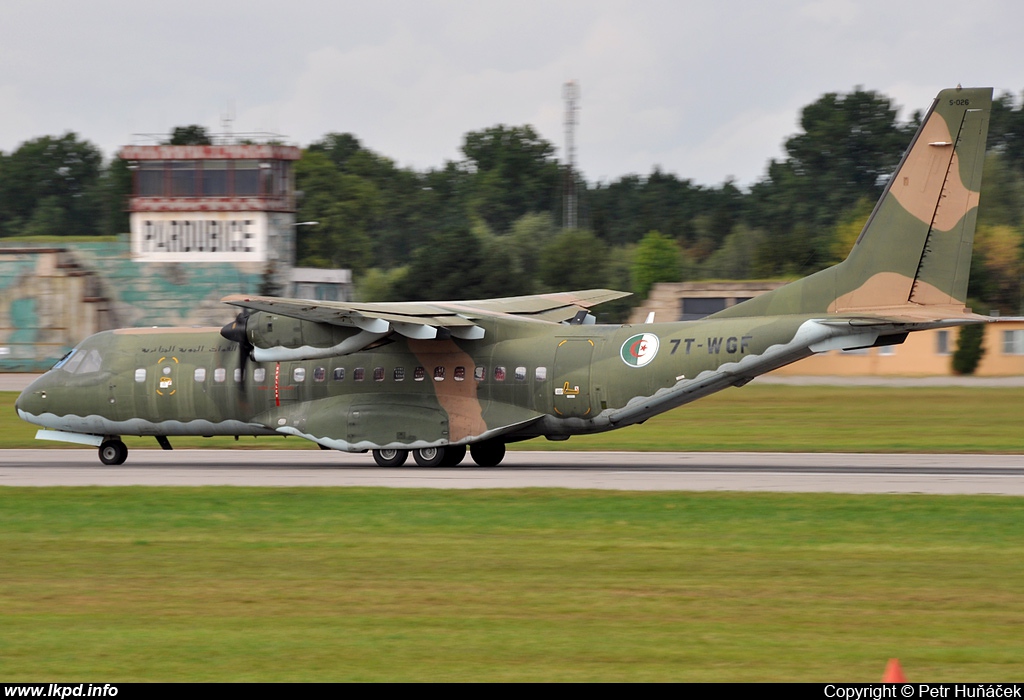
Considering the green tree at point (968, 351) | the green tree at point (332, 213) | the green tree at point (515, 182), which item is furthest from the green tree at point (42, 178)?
the green tree at point (968, 351)

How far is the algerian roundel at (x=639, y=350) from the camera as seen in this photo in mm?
25812

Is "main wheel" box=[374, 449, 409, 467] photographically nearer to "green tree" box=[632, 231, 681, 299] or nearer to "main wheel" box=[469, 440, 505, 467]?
"main wheel" box=[469, 440, 505, 467]

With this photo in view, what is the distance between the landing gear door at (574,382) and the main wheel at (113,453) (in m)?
10.9

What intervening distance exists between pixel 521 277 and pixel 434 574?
6942 centimetres

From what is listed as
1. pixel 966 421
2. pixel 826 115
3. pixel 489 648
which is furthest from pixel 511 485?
pixel 826 115

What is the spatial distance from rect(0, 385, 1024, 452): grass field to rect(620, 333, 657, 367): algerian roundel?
312 inches

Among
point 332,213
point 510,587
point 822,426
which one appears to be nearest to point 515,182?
point 332,213

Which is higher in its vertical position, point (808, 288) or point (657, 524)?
point (808, 288)

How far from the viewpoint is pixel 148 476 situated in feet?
86.8

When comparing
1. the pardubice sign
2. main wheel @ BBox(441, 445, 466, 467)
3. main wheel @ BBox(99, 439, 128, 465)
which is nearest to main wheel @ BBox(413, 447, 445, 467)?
main wheel @ BBox(441, 445, 466, 467)

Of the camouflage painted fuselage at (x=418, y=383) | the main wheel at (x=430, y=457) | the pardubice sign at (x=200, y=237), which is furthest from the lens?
the pardubice sign at (x=200, y=237)

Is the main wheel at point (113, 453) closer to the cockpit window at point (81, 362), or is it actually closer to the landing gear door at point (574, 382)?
the cockpit window at point (81, 362)
